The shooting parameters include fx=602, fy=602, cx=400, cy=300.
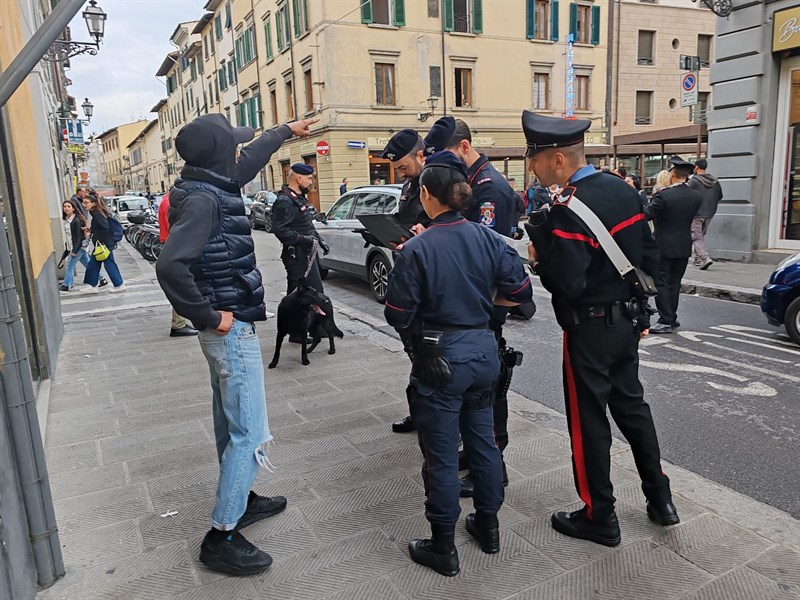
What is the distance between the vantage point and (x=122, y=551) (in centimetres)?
295

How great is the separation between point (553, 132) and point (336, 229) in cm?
817

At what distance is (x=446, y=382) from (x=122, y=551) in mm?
1823

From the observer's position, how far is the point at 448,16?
2786 centimetres

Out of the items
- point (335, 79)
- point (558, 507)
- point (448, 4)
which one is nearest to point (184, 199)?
point (558, 507)

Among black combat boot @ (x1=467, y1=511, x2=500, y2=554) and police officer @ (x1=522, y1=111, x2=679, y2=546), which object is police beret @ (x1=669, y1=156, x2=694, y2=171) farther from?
black combat boot @ (x1=467, y1=511, x2=500, y2=554)

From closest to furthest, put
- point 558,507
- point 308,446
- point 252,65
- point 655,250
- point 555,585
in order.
Answer: point 555,585 < point 655,250 < point 558,507 < point 308,446 < point 252,65

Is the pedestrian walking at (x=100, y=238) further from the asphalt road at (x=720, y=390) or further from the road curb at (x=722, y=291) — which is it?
the road curb at (x=722, y=291)

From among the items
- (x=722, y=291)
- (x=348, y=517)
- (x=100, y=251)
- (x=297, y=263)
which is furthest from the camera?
(x=100, y=251)

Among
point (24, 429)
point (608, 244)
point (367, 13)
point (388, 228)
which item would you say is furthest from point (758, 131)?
point (367, 13)

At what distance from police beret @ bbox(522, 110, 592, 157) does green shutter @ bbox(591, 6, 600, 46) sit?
3172cm

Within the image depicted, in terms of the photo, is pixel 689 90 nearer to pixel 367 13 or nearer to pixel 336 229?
pixel 336 229

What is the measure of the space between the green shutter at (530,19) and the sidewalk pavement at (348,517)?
28548 millimetres

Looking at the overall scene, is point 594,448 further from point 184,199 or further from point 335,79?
point 335,79

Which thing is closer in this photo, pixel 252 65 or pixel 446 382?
pixel 446 382
